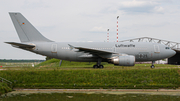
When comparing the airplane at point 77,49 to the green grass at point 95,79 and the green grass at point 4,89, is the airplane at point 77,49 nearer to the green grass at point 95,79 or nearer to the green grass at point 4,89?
the green grass at point 95,79

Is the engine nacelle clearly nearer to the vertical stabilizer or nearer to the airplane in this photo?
the airplane

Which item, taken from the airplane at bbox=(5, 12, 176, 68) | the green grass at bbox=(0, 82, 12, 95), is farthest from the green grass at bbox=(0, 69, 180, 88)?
the airplane at bbox=(5, 12, 176, 68)

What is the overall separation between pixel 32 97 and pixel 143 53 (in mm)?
18056

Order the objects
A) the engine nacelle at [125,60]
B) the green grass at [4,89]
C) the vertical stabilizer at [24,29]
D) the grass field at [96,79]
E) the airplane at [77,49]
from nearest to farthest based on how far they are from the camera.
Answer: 1. the green grass at [4,89]
2. the grass field at [96,79]
3. the engine nacelle at [125,60]
4. the airplane at [77,49]
5. the vertical stabilizer at [24,29]

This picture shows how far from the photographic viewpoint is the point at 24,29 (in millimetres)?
30344

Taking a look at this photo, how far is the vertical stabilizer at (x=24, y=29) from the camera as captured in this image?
30.2 meters

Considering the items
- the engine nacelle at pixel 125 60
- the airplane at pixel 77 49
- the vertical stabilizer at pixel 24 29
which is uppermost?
the vertical stabilizer at pixel 24 29

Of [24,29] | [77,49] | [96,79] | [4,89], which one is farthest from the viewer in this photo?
[24,29]

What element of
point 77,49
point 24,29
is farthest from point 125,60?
point 24,29

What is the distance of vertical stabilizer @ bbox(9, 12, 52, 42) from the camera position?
99.2 feet

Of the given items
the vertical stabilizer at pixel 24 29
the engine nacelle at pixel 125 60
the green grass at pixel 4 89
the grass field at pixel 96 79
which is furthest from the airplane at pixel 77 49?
the green grass at pixel 4 89

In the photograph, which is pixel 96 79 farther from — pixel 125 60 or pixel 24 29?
pixel 24 29

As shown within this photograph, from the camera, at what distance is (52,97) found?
17312 mm

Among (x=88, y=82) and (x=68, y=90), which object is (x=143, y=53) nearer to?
(x=88, y=82)
